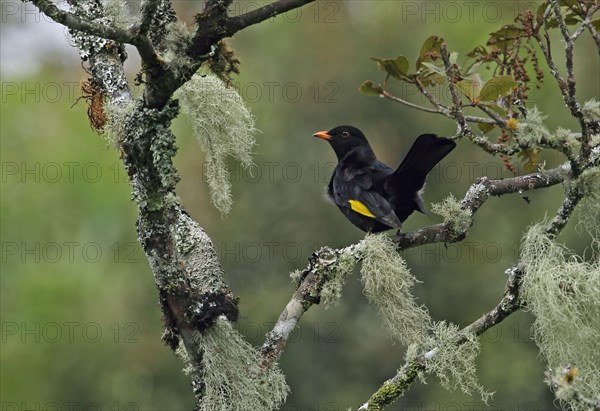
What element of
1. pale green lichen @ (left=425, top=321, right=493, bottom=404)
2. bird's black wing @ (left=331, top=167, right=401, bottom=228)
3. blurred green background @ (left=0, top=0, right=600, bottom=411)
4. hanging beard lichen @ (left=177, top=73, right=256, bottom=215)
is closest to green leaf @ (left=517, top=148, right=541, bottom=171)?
pale green lichen @ (left=425, top=321, right=493, bottom=404)

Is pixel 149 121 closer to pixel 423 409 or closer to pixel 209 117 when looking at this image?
pixel 209 117

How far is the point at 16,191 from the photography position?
1013 centimetres

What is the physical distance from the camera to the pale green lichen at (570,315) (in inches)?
120

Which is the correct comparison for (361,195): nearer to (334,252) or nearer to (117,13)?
(334,252)

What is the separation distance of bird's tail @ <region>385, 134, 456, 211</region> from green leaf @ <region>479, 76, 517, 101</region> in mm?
729

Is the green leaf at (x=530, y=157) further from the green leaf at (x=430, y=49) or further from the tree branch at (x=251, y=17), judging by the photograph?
the tree branch at (x=251, y=17)

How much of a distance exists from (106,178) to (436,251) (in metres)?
3.50

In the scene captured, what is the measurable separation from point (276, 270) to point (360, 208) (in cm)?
419

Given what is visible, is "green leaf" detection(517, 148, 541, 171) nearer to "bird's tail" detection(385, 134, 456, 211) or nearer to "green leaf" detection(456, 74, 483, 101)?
"green leaf" detection(456, 74, 483, 101)

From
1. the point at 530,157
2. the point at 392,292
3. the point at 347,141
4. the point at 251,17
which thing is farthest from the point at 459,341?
the point at 347,141

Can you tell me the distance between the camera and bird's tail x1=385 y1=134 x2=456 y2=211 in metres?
4.29

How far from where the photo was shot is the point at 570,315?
10.1ft

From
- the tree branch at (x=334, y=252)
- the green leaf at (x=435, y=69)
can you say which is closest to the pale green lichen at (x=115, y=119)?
the tree branch at (x=334, y=252)

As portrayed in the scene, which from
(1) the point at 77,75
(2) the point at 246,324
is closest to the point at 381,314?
(2) the point at 246,324
